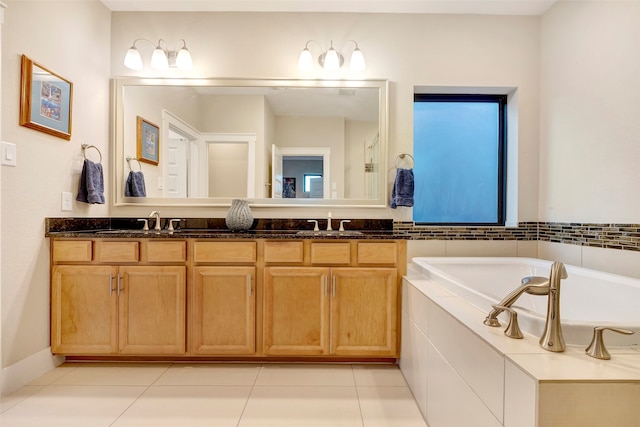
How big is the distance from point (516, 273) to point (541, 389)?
1702mm

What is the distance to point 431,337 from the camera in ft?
4.69

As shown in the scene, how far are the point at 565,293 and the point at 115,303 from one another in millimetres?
2587

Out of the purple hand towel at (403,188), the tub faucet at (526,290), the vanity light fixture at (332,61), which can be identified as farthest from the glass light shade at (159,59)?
the tub faucet at (526,290)

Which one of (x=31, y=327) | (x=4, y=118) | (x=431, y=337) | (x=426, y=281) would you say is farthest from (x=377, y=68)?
(x=31, y=327)

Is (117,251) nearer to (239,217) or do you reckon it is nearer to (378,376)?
(239,217)

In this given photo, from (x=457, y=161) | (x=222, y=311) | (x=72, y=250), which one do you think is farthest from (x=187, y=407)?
(x=457, y=161)

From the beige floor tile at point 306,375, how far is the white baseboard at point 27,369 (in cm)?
123

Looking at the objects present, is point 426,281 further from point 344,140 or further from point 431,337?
point 344,140

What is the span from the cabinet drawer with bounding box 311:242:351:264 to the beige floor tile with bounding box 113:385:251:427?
2.60 feet

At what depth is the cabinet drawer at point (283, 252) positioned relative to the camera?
1956 millimetres

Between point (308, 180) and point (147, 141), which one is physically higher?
point (147, 141)

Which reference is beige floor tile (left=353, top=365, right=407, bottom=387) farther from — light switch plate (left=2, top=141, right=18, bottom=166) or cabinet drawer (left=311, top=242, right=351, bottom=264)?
light switch plate (left=2, top=141, right=18, bottom=166)

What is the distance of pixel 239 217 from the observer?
7.48 ft

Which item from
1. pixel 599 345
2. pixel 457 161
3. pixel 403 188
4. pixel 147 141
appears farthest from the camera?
pixel 457 161
